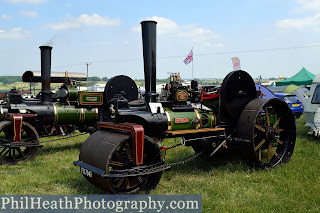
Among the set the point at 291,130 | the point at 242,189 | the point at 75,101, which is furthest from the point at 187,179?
the point at 75,101

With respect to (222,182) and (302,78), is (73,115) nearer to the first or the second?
(222,182)

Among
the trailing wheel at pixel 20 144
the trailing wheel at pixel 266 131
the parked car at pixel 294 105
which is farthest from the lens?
the parked car at pixel 294 105

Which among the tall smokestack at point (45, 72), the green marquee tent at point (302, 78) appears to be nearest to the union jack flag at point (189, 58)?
the green marquee tent at point (302, 78)

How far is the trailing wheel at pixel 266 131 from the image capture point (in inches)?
225

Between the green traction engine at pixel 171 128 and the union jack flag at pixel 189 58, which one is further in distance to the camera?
the union jack flag at pixel 189 58

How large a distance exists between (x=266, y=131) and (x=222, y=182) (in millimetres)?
1500

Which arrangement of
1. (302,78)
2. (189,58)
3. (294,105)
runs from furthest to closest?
(189,58) < (302,78) < (294,105)

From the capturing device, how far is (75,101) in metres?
8.83

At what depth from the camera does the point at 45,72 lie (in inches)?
330

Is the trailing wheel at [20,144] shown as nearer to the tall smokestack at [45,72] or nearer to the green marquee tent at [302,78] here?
the tall smokestack at [45,72]

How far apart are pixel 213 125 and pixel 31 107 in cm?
493

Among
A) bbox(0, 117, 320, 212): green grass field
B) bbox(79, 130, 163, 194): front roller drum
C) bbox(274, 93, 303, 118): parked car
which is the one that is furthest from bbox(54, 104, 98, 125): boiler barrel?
bbox(274, 93, 303, 118): parked car

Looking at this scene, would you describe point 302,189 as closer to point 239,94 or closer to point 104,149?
point 239,94

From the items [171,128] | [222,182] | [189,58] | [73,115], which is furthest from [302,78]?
[171,128]
